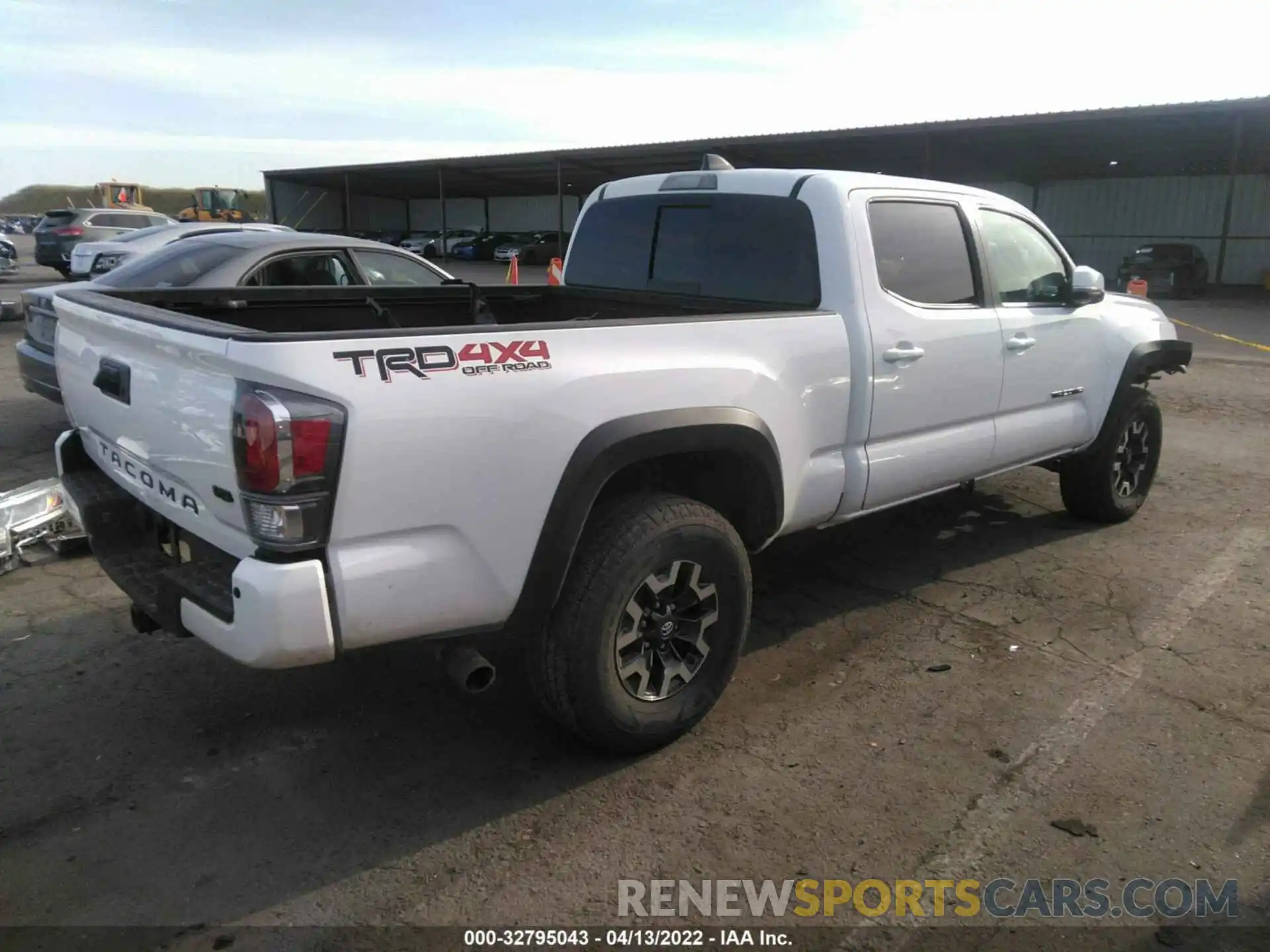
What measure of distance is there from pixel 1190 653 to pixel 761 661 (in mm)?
1908

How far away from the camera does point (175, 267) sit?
7152mm

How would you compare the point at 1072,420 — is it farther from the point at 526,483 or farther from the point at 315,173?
the point at 315,173

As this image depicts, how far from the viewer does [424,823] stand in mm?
2971

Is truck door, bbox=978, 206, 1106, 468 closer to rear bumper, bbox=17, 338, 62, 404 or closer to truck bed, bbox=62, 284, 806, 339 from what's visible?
truck bed, bbox=62, 284, 806, 339

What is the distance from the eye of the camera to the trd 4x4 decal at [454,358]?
8.07ft

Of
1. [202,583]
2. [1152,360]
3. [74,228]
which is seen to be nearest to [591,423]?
[202,583]

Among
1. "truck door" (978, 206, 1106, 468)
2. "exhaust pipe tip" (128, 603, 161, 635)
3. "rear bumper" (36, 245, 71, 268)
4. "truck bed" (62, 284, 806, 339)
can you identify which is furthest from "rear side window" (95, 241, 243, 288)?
"rear bumper" (36, 245, 71, 268)

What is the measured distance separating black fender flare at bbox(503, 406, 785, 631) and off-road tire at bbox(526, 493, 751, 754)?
8cm

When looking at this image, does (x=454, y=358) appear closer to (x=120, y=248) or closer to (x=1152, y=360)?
(x=1152, y=360)

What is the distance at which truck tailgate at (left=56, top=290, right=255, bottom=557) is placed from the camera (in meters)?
2.50

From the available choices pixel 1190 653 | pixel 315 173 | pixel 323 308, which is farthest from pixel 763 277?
pixel 315 173

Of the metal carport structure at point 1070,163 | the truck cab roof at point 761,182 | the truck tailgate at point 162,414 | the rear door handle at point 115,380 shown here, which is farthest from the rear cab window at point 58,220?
the rear door handle at point 115,380

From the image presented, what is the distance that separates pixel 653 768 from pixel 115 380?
7.19 ft

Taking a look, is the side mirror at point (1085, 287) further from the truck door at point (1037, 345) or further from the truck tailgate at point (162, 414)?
the truck tailgate at point (162, 414)
